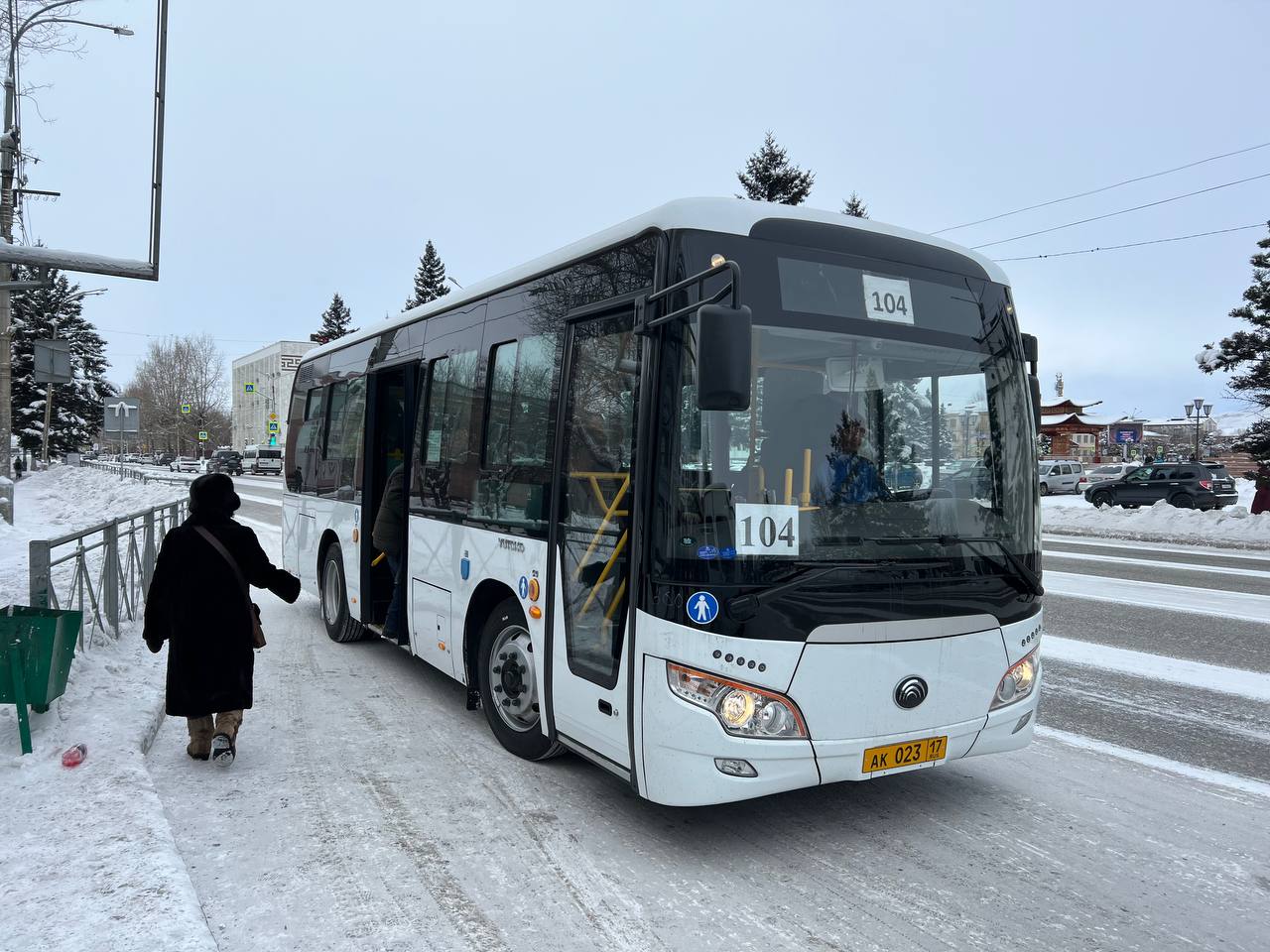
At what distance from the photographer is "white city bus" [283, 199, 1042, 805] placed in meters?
3.75

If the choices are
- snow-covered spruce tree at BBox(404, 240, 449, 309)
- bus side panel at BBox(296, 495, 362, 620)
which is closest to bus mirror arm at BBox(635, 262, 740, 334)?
bus side panel at BBox(296, 495, 362, 620)

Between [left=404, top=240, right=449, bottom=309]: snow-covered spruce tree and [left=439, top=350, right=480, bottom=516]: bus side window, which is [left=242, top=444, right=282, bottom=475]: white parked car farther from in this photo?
[left=439, top=350, right=480, bottom=516]: bus side window

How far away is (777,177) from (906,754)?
35671 millimetres

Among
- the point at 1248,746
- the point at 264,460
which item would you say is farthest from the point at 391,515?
the point at 264,460

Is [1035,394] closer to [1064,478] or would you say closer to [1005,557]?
[1005,557]

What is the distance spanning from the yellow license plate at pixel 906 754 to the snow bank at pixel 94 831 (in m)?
2.61

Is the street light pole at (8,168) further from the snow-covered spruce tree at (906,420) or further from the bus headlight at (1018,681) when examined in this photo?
the bus headlight at (1018,681)

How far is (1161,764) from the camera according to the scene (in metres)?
5.27

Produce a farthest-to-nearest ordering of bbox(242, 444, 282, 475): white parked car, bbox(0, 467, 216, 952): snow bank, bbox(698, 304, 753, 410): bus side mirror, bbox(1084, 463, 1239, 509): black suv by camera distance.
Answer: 1. bbox(242, 444, 282, 475): white parked car
2. bbox(1084, 463, 1239, 509): black suv
3. bbox(698, 304, 753, 410): bus side mirror
4. bbox(0, 467, 216, 952): snow bank

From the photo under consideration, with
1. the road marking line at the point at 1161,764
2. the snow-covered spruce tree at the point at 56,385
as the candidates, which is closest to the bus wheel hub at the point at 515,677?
the road marking line at the point at 1161,764

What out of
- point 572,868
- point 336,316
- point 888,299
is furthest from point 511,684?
point 336,316

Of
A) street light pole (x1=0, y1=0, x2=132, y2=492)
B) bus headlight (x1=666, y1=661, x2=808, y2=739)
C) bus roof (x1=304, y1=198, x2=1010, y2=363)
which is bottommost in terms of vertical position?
bus headlight (x1=666, y1=661, x2=808, y2=739)

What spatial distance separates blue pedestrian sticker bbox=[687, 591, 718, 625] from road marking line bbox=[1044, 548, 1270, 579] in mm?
14225

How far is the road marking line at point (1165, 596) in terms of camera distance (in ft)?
35.5
